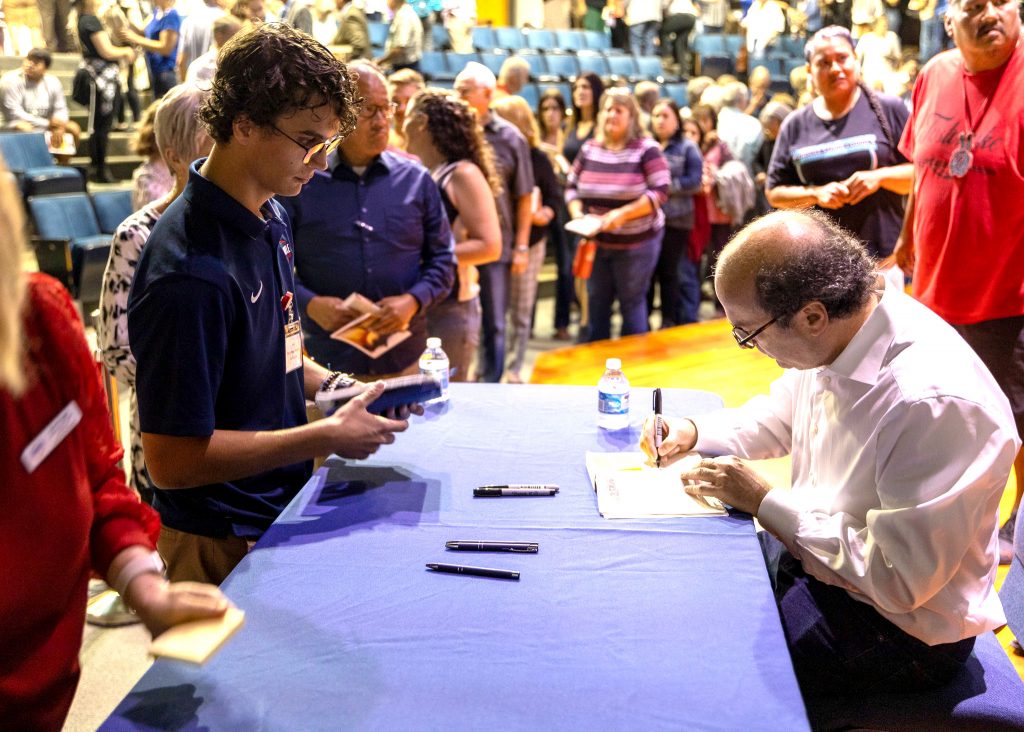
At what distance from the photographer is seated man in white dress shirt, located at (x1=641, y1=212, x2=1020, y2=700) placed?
60.5 inches

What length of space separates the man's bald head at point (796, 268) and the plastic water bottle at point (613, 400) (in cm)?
58

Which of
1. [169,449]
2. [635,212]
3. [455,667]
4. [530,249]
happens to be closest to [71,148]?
[530,249]

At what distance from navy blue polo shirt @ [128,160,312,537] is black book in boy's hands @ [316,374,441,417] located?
3.5 inches

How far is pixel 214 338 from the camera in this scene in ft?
5.32

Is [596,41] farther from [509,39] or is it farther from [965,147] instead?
[965,147]

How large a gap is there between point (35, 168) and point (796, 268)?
7.03 metres

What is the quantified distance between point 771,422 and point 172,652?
1.44 m

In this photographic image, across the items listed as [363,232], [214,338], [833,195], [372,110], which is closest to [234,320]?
[214,338]

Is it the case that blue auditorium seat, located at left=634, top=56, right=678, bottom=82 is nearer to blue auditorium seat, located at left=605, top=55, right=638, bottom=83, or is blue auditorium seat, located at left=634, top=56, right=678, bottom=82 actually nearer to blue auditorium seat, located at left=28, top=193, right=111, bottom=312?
blue auditorium seat, located at left=605, top=55, right=638, bottom=83

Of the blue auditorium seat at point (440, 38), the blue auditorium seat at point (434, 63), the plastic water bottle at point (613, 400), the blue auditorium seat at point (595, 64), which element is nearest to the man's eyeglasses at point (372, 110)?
the plastic water bottle at point (613, 400)

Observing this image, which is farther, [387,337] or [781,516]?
[387,337]

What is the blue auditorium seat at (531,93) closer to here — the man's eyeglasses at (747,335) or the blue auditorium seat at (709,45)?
the blue auditorium seat at (709,45)

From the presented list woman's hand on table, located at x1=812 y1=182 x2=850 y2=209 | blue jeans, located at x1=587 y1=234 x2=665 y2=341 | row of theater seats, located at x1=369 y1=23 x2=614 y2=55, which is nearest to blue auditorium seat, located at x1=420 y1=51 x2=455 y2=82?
row of theater seats, located at x1=369 y1=23 x2=614 y2=55

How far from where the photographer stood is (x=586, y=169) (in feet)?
17.0
